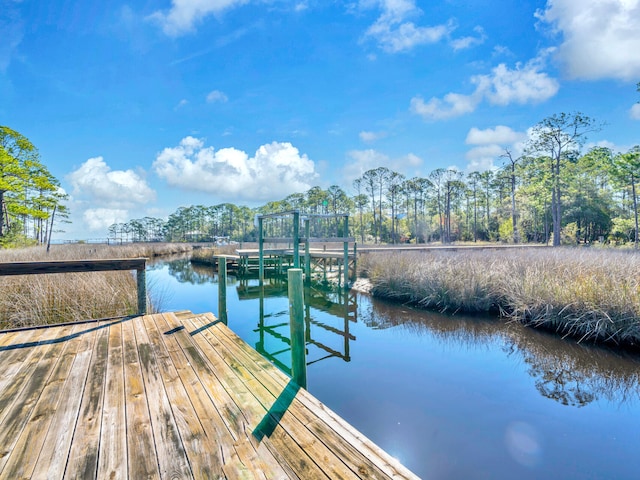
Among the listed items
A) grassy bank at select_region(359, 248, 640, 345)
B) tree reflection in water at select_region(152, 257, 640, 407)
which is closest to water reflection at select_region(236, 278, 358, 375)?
tree reflection in water at select_region(152, 257, 640, 407)

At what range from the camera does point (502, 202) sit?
3491 cm

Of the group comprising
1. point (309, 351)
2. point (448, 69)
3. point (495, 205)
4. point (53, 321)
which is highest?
point (448, 69)

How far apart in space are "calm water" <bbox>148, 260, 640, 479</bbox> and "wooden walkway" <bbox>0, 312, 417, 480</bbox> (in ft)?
3.55

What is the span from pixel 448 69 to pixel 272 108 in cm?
809

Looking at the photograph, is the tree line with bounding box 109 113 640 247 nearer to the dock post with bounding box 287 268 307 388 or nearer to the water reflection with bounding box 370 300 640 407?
the water reflection with bounding box 370 300 640 407

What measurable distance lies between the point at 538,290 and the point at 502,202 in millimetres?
34962

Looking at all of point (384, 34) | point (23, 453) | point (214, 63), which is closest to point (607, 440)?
point (23, 453)

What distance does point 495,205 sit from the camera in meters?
36.8

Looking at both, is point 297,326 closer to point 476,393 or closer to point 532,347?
point 476,393

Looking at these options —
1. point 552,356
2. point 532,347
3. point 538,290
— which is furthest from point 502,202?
point 552,356

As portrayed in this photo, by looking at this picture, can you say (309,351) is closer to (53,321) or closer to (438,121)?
(53,321)

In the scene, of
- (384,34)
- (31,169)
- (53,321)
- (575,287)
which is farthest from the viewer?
(31,169)

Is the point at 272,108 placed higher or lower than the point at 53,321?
higher

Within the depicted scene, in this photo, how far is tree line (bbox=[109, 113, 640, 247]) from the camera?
821 inches
